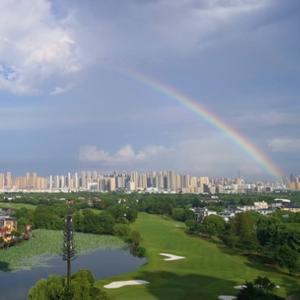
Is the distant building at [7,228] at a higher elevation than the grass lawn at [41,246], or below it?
higher

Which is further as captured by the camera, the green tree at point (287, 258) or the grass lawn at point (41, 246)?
the grass lawn at point (41, 246)

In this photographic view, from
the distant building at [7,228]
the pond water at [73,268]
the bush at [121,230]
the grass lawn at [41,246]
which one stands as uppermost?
the distant building at [7,228]

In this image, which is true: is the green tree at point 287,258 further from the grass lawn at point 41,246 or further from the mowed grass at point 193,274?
the grass lawn at point 41,246

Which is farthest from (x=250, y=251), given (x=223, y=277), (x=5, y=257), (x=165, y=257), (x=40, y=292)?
(x=40, y=292)

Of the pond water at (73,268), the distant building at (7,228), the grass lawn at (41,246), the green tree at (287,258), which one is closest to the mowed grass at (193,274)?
the green tree at (287,258)

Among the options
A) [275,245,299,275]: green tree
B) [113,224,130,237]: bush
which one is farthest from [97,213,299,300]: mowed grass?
[113,224,130,237]: bush

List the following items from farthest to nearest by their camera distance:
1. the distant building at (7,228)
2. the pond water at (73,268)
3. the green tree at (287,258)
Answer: the distant building at (7,228) → the green tree at (287,258) → the pond water at (73,268)
